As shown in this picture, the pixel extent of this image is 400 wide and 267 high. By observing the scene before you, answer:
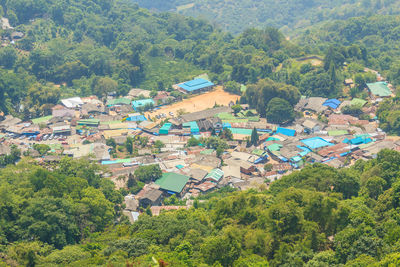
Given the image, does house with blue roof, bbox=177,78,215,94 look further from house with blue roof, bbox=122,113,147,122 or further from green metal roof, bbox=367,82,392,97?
green metal roof, bbox=367,82,392,97

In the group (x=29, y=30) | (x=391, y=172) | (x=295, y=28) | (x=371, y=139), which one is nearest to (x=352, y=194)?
(x=391, y=172)

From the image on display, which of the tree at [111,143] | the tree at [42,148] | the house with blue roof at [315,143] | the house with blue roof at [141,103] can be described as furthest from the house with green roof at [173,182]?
the house with blue roof at [141,103]

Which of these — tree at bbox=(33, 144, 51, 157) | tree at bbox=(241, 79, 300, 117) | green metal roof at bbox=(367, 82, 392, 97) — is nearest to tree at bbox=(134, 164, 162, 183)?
tree at bbox=(33, 144, 51, 157)

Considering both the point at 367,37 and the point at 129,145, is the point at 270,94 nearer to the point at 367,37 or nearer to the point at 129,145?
the point at 129,145

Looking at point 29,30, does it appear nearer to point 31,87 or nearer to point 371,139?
point 31,87

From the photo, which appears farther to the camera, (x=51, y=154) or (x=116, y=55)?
(x=116, y=55)

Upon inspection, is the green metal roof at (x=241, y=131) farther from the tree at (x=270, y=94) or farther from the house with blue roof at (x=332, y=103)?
the house with blue roof at (x=332, y=103)
